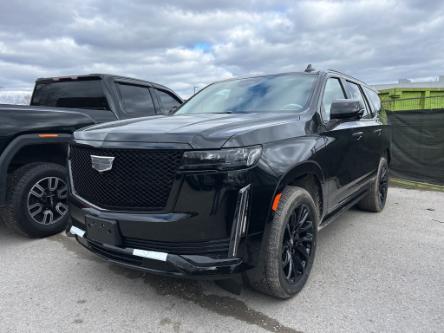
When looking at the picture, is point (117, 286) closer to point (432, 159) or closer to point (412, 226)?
point (412, 226)

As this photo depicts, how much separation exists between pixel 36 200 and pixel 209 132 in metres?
2.68

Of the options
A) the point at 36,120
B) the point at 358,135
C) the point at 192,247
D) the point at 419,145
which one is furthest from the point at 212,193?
the point at 419,145

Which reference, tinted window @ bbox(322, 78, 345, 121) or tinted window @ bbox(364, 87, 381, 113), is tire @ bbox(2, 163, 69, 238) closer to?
tinted window @ bbox(322, 78, 345, 121)

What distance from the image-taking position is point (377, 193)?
16.3ft

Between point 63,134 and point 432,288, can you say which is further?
point 63,134

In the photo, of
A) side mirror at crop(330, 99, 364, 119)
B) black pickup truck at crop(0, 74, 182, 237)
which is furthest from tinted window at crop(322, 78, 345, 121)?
black pickup truck at crop(0, 74, 182, 237)

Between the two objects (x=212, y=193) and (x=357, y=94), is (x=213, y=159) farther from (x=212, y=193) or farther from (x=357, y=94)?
(x=357, y=94)

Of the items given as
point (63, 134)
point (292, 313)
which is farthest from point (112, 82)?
point (292, 313)

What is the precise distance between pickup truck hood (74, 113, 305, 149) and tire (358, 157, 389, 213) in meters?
2.67

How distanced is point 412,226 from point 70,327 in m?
4.22

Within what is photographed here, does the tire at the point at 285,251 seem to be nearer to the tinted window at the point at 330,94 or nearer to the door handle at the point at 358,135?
the tinted window at the point at 330,94

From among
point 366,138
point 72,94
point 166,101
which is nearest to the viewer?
point 366,138

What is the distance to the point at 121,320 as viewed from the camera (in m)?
2.40

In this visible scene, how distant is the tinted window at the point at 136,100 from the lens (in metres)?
4.98
